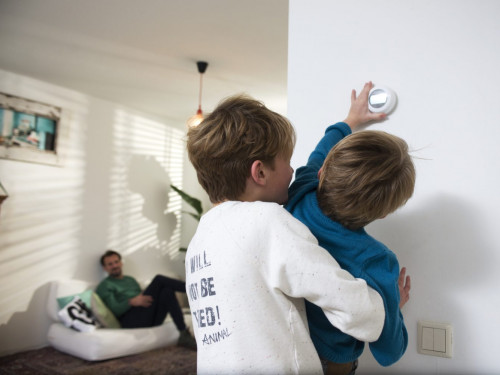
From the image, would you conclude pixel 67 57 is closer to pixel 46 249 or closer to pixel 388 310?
pixel 46 249

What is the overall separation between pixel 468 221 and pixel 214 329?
69 centimetres

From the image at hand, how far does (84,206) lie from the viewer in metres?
4.52

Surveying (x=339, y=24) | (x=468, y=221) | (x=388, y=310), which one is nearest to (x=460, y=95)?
(x=468, y=221)

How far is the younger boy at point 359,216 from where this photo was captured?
2.84 feet

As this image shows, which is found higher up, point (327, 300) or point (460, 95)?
point (460, 95)

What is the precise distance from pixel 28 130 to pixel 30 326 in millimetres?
1831

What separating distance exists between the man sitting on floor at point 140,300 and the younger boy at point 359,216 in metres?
3.51

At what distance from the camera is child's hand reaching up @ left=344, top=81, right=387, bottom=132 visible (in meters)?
1.21

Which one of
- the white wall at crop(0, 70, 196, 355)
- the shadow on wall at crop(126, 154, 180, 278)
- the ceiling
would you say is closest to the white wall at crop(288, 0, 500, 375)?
the ceiling

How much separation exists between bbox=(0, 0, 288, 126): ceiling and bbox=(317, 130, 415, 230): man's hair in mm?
1435

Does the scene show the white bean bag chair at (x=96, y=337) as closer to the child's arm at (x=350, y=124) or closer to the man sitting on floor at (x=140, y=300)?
the man sitting on floor at (x=140, y=300)

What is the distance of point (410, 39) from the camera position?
3.90 feet

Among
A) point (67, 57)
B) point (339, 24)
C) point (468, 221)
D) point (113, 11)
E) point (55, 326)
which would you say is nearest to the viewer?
point (468, 221)

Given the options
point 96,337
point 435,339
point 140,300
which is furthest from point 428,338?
point 140,300
